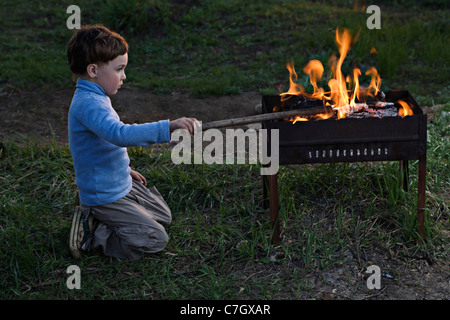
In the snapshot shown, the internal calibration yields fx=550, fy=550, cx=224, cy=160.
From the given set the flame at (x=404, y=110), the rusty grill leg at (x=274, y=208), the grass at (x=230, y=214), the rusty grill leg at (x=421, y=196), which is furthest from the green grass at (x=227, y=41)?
the rusty grill leg at (x=274, y=208)

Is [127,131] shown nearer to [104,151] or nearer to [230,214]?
[104,151]

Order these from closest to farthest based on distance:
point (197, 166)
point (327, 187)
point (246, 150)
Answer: point (327, 187)
point (197, 166)
point (246, 150)

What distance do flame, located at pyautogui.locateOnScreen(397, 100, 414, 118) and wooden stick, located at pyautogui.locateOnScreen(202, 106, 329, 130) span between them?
526 mm

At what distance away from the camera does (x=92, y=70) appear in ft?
11.0

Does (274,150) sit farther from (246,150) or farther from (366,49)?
(366,49)

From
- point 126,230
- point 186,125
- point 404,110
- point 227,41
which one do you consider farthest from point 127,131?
point 227,41

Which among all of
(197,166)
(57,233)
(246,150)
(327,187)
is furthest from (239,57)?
(57,233)

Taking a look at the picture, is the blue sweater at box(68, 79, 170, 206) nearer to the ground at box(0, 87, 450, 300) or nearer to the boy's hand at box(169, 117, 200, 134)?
the boy's hand at box(169, 117, 200, 134)

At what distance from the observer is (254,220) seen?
154 inches

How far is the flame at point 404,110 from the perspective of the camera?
354 cm

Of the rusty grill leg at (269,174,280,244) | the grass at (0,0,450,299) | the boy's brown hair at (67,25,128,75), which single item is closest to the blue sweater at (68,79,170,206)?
the boy's brown hair at (67,25,128,75)

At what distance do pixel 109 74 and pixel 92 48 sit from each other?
20 cm

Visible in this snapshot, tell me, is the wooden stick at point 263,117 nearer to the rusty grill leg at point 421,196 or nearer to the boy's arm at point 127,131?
the boy's arm at point 127,131

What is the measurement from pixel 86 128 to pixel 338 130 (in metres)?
1.54
